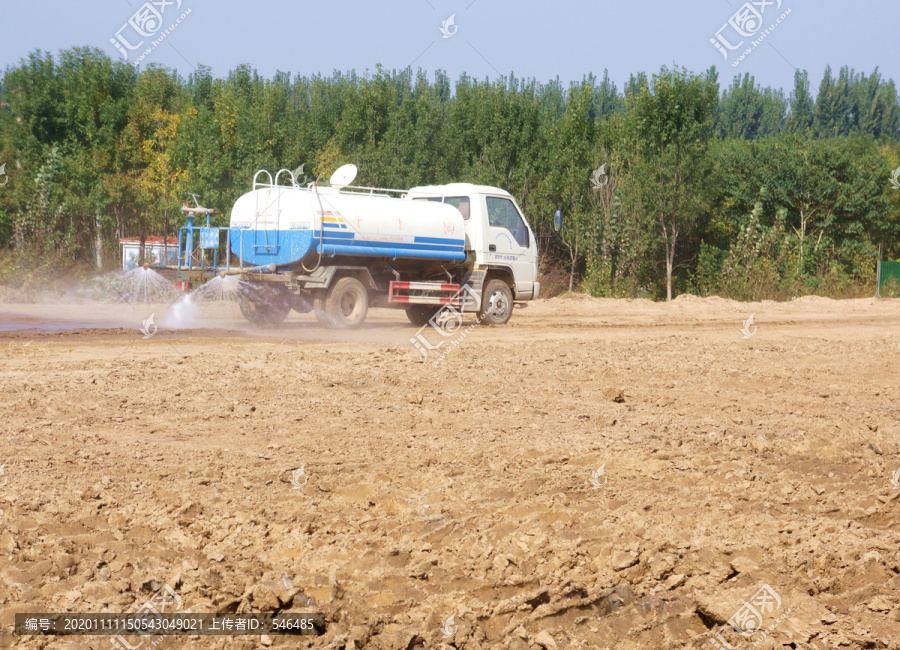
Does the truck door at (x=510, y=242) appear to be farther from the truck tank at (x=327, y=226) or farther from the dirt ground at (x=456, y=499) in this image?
the dirt ground at (x=456, y=499)

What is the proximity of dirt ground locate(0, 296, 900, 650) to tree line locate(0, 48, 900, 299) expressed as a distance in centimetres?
1772

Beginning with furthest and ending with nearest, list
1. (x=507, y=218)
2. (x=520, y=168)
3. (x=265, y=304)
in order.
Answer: (x=520, y=168) < (x=507, y=218) < (x=265, y=304)

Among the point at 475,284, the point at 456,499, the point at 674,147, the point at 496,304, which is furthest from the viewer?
the point at 674,147

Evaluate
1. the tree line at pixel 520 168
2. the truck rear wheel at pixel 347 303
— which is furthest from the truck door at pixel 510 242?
the tree line at pixel 520 168

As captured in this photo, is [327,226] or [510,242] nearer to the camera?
[327,226]

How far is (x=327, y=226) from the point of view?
46.9ft

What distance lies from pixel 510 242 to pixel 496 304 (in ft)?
4.57

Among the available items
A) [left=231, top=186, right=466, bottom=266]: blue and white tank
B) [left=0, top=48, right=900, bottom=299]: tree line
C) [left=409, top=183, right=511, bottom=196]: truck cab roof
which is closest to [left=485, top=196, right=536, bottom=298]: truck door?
[left=409, top=183, right=511, bottom=196]: truck cab roof

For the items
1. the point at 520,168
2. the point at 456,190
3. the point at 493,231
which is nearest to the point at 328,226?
the point at 456,190

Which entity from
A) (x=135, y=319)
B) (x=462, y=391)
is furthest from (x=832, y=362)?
(x=135, y=319)

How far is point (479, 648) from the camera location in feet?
12.4

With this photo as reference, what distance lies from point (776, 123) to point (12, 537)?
287 feet

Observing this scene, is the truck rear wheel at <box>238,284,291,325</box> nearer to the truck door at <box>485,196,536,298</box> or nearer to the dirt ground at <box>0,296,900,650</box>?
the dirt ground at <box>0,296,900,650</box>

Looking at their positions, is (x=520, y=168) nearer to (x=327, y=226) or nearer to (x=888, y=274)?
(x=888, y=274)
